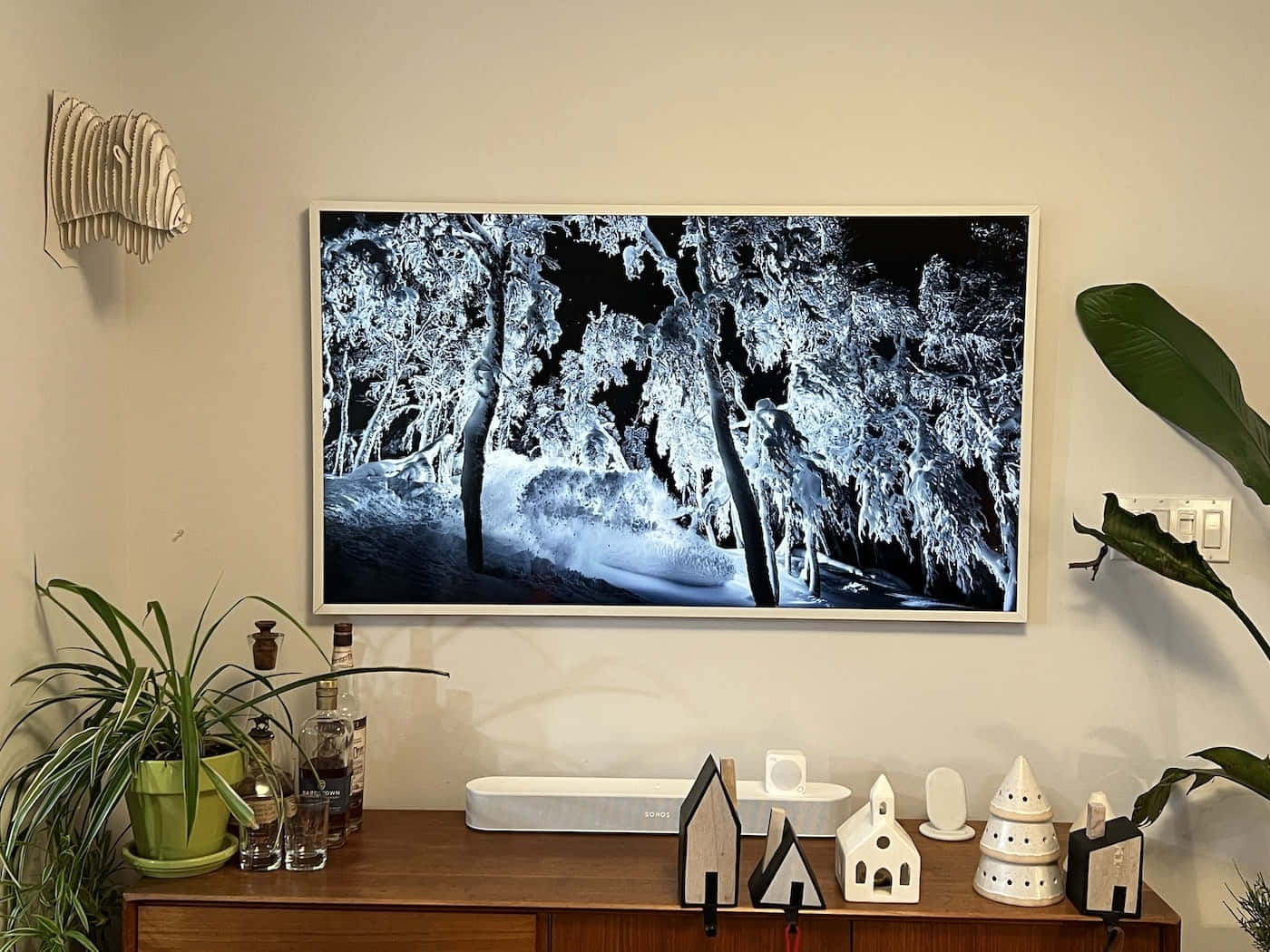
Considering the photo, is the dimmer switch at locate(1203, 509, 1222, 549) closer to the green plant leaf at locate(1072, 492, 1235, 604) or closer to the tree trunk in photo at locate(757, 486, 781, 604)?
the green plant leaf at locate(1072, 492, 1235, 604)

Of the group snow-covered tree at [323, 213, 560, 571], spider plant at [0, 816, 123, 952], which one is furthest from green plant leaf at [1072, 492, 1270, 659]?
spider plant at [0, 816, 123, 952]

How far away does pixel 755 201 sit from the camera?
195 cm

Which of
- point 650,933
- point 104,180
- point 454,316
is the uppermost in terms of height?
point 104,180

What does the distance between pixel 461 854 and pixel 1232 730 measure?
1322 mm

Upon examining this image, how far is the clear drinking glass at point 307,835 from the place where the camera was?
5.51 ft

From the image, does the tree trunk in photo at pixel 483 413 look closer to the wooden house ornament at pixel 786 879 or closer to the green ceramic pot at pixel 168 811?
the green ceramic pot at pixel 168 811

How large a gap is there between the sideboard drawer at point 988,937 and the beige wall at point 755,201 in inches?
15.7

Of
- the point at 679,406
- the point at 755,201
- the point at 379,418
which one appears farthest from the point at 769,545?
the point at 379,418

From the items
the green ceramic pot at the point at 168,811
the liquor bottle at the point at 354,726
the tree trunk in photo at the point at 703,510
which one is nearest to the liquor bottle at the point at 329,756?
the liquor bottle at the point at 354,726

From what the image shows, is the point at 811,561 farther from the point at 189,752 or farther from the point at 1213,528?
the point at 189,752

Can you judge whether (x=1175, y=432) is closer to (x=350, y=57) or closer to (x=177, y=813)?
(x=350, y=57)

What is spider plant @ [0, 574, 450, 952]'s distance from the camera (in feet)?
5.02

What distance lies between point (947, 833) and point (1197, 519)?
0.69 meters

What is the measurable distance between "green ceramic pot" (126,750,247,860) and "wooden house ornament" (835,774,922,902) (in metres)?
0.91
